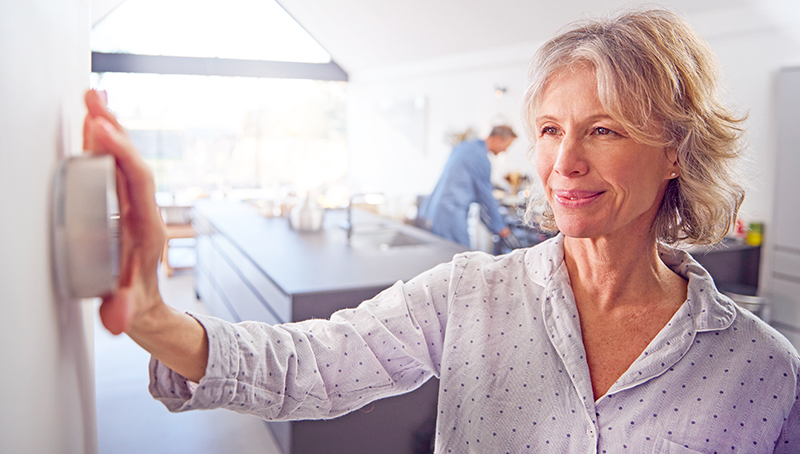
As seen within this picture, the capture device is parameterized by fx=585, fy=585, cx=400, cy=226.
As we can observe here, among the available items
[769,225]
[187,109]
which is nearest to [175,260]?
[187,109]

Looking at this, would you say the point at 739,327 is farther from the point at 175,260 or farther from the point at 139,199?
the point at 175,260

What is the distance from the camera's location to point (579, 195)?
38.8 inches

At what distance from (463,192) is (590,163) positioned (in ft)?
9.47

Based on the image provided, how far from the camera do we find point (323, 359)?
95 centimetres

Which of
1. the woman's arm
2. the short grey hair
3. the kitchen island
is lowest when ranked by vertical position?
the kitchen island

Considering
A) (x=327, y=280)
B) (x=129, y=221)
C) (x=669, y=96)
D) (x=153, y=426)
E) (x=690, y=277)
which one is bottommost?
(x=153, y=426)

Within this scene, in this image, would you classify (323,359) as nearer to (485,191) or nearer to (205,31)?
(485,191)

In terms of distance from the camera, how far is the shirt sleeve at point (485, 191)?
12.6 ft

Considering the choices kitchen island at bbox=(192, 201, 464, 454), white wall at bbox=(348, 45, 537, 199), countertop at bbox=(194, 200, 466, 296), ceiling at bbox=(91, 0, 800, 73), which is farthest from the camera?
white wall at bbox=(348, 45, 537, 199)

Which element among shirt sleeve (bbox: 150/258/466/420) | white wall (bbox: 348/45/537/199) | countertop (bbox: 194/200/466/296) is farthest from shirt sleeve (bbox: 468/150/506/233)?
shirt sleeve (bbox: 150/258/466/420)

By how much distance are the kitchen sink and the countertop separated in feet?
0.12

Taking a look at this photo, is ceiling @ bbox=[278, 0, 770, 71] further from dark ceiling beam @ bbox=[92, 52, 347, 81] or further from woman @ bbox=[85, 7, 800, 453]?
woman @ bbox=[85, 7, 800, 453]

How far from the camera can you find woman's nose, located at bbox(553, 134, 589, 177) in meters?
0.98

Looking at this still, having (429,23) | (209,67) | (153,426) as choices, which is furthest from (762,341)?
(209,67)
